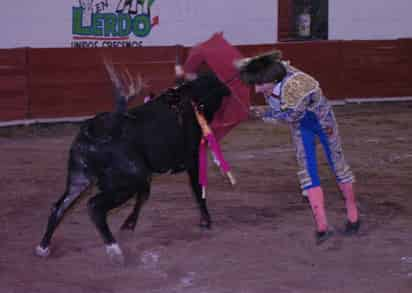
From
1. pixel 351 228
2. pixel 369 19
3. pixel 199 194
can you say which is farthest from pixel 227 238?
pixel 369 19

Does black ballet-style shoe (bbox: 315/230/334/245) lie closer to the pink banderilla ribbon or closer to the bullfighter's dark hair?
the pink banderilla ribbon

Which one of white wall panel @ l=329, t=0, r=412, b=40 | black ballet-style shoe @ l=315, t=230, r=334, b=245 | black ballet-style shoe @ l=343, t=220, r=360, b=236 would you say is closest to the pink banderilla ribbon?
black ballet-style shoe @ l=315, t=230, r=334, b=245

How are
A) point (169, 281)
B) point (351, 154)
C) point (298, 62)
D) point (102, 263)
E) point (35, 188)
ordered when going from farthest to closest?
point (298, 62), point (351, 154), point (35, 188), point (102, 263), point (169, 281)

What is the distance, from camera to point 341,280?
16.4ft

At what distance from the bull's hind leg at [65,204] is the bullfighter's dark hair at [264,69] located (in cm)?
119

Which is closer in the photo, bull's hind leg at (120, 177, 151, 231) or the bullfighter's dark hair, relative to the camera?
the bullfighter's dark hair

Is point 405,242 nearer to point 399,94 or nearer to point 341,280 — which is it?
point 341,280

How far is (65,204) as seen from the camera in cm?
544

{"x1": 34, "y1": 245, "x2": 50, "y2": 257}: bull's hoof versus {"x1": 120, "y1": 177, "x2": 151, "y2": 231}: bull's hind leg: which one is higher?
{"x1": 120, "y1": 177, "x2": 151, "y2": 231}: bull's hind leg

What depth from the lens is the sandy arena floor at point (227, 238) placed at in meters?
4.98

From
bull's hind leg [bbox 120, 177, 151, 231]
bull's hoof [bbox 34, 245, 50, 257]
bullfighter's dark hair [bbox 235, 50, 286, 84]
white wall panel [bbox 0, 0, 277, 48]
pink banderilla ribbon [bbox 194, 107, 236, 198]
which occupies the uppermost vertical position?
bullfighter's dark hair [bbox 235, 50, 286, 84]

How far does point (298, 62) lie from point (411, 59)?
6.74 feet

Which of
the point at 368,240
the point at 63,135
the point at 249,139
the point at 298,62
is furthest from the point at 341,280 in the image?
the point at 298,62

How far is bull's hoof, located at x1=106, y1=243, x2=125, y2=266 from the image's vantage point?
17.3ft
